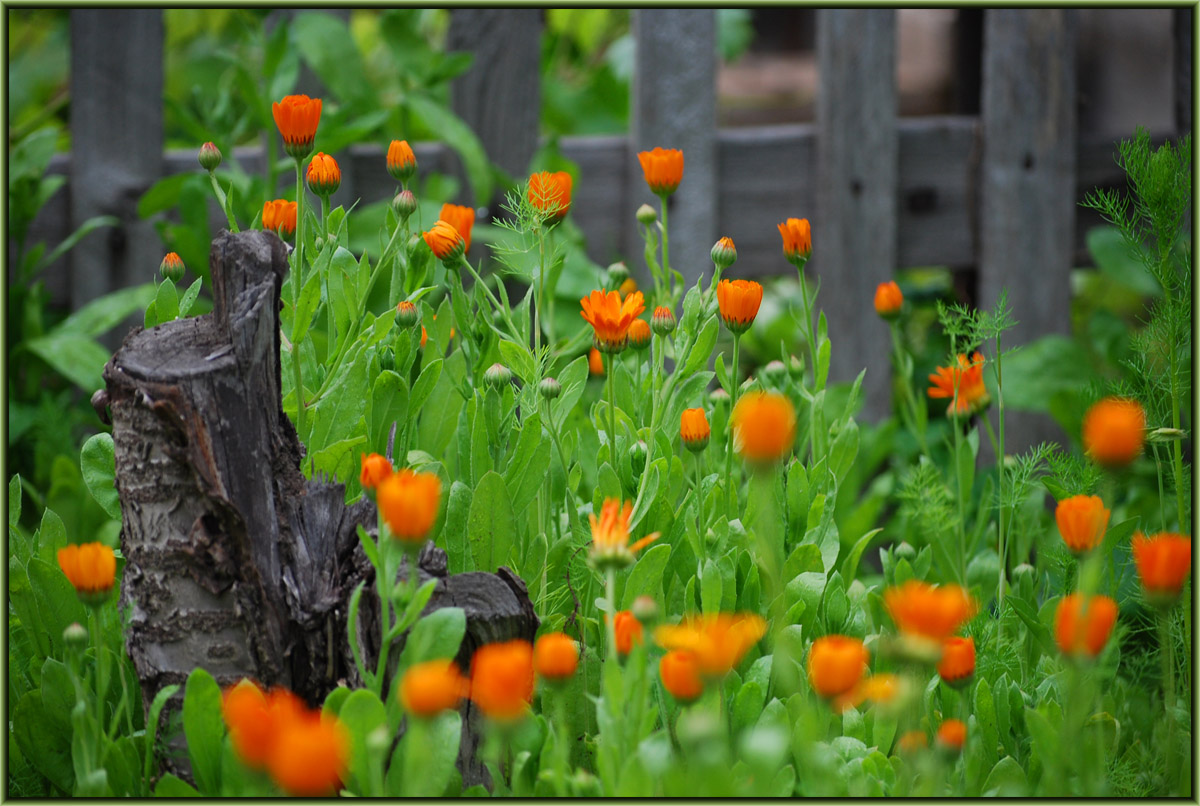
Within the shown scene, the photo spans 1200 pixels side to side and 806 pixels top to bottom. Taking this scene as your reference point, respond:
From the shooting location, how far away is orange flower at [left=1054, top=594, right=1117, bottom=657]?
75 centimetres

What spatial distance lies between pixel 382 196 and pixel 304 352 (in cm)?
143

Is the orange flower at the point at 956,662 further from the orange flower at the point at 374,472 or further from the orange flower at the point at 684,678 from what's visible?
A: the orange flower at the point at 374,472

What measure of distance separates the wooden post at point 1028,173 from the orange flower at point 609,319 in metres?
1.86

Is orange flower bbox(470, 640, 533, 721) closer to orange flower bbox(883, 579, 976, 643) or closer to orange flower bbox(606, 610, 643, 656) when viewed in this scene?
orange flower bbox(606, 610, 643, 656)

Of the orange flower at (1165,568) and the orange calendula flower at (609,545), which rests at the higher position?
the orange calendula flower at (609,545)

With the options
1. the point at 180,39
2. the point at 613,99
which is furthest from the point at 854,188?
the point at 180,39

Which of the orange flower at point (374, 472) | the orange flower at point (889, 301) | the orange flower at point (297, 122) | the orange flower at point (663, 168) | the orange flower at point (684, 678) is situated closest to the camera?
the orange flower at point (684, 678)

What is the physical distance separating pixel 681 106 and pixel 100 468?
1769 millimetres

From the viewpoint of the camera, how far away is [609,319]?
108 centimetres

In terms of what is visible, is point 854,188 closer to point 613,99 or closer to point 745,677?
point 613,99

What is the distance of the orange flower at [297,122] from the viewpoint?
3.51 feet

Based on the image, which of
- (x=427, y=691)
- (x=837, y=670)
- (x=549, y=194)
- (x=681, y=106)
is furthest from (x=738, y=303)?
(x=681, y=106)

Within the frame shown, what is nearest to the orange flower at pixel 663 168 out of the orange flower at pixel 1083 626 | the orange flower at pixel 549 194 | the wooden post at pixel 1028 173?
the orange flower at pixel 549 194

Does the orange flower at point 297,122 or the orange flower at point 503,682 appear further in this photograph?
the orange flower at point 297,122
